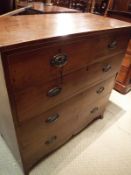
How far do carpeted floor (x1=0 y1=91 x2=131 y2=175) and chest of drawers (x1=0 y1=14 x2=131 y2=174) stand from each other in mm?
117

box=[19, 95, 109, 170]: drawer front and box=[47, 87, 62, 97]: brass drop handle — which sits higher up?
box=[47, 87, 62, 97]: brass drop handle

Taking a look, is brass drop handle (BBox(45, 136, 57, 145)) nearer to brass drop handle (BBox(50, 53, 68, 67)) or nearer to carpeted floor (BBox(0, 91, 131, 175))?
carpeted floor (BBox(0, 91, 131, 175))

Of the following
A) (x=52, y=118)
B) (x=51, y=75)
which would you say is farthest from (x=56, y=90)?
(x=52, y=118)

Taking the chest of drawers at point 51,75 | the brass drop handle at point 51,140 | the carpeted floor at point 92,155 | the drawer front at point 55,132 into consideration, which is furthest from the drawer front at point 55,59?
the carpeted floor at point 92,155

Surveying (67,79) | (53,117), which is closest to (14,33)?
(67,79)

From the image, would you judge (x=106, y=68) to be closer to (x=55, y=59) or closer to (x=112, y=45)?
(x=112, y=45)

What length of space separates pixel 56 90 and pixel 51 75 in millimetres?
125

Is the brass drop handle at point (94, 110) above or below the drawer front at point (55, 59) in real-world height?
below

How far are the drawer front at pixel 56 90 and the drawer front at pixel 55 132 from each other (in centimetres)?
11

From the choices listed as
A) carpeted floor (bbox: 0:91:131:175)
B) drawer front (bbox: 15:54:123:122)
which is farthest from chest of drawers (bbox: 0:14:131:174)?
carpeted floor (bbox: 0:91:131:175)

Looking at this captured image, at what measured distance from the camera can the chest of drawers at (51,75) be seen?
23.9 inches

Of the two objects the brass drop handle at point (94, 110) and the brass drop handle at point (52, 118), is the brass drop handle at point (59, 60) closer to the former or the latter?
the brass drop handle at point (52, 118)

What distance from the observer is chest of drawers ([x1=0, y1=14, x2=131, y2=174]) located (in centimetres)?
61

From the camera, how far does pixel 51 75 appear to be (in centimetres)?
74
